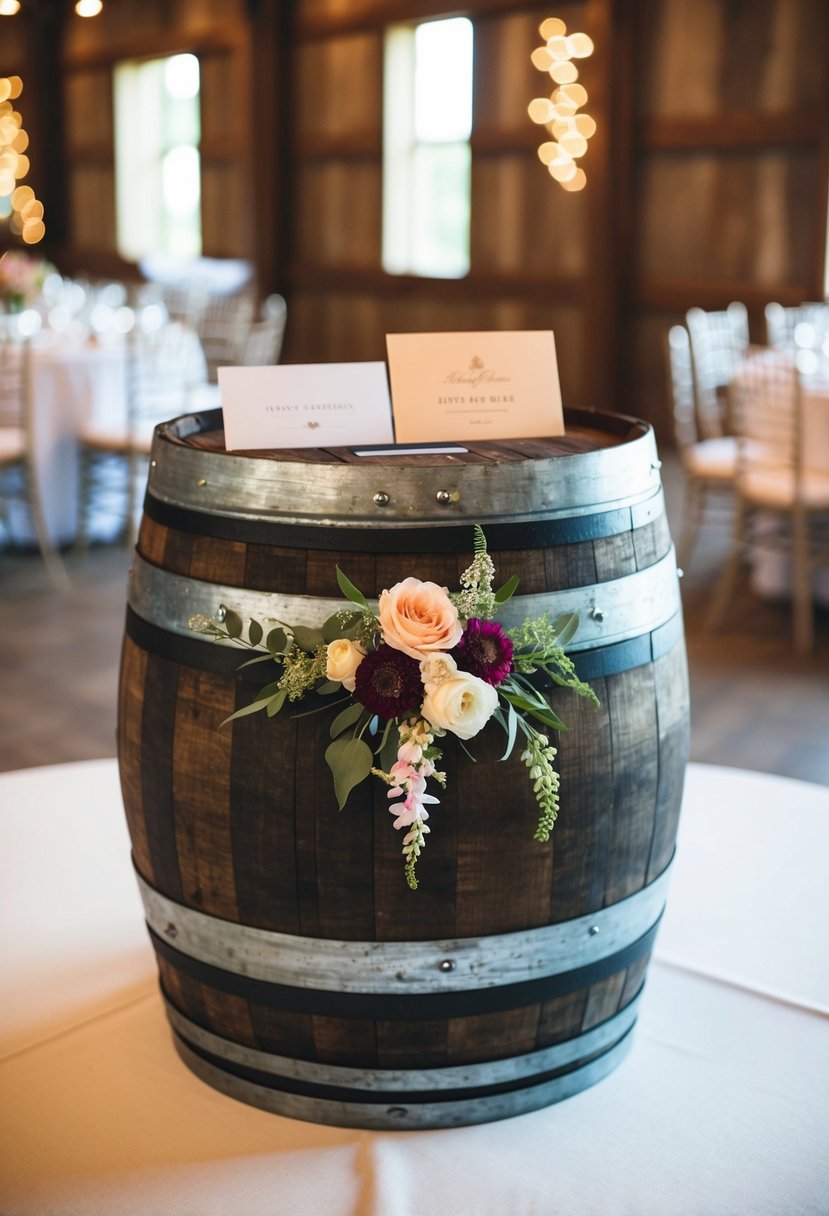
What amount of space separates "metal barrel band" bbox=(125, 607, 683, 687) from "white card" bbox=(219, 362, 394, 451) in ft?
0.89

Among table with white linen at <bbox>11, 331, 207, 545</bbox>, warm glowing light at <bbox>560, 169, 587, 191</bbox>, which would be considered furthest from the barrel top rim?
warm glowing light at <bbox>560, 169, 587, 191</bbox>

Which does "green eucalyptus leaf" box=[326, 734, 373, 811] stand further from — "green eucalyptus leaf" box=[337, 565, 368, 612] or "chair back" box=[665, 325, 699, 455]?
"chair back" box=[665, 325, 699, 455]

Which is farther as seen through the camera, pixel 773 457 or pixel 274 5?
pixel 274 5

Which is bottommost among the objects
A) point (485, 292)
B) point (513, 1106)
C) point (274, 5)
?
point (513, 1106)

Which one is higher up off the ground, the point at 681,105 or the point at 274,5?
the point at 274,5

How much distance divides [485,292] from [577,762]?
23.0ft

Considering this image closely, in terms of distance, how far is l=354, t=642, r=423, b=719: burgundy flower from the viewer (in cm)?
153

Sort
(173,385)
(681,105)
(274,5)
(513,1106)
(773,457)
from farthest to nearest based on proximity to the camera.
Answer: (274,5)
(681,105)
(173,385)
(773,457)
(513,1106)

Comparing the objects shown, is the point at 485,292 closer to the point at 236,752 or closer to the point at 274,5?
the point at 274,5

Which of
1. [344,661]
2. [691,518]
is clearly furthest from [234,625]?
[691,518]

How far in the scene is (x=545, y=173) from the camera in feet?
25.7

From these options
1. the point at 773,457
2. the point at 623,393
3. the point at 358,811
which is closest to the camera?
the point at 358,811

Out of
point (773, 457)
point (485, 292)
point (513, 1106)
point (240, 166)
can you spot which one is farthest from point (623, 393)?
point (513, 1106)

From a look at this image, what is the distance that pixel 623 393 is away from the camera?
781 centimetres
